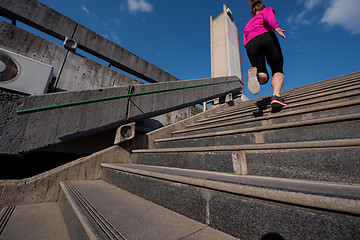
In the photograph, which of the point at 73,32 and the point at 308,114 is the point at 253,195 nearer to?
the point at 308,114

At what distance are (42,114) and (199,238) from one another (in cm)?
248

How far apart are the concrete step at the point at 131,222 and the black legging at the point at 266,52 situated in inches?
104

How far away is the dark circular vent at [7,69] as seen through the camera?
2.50 m

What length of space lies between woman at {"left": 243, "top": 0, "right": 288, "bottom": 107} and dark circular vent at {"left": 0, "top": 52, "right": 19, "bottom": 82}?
411cm

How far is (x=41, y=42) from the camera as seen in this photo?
11.8ft

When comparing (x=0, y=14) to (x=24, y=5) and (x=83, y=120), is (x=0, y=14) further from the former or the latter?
(x=83, y=120)

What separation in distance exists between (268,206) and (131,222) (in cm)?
75

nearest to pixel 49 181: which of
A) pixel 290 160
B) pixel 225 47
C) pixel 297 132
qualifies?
pixel 290 160

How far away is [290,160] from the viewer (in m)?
1.09

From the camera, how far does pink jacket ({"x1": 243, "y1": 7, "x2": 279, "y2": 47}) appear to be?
2.40 m

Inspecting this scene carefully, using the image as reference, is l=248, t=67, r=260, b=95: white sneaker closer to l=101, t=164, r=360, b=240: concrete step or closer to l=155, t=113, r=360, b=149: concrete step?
l=155, t=113, r=360, b=149: concrete step

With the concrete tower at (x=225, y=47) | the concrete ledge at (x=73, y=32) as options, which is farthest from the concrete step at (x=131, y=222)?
the concrete tower at (x=225, y=47)

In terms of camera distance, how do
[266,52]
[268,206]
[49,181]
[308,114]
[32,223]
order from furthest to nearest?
[266,52] → [49,181] → [308,114] → [32,223] → [268,206]

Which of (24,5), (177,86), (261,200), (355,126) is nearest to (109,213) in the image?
(261,200)
